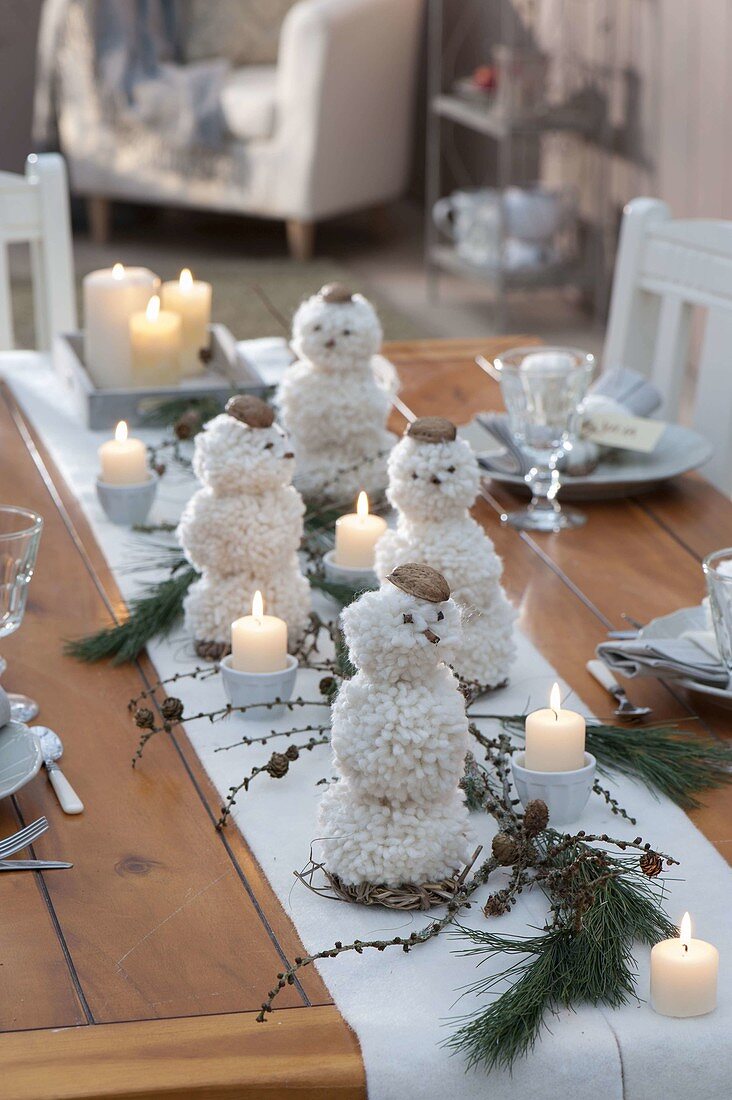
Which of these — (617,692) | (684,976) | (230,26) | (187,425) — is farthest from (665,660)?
(230,26)

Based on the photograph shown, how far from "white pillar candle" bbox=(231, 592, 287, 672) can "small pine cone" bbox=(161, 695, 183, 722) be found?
7 cm

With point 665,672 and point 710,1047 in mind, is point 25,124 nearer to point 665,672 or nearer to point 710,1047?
point 665,672

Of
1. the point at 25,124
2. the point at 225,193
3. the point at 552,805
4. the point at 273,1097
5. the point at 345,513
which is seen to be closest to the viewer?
the point at 273,1097

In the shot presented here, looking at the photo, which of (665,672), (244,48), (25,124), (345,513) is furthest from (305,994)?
(25,124)

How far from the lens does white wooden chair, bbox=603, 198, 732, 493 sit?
5.91ft

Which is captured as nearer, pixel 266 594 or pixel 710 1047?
pixel 710 1047

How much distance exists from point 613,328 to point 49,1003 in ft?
4.80

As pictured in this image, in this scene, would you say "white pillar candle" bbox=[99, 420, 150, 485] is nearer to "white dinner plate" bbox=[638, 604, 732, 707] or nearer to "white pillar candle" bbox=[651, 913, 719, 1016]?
"white dinner plate" bbox=[638, 604, 732, 707]

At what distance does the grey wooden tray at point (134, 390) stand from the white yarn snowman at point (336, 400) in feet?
0.83

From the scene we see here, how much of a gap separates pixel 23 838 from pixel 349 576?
1.47 ft

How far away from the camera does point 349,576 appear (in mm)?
1283

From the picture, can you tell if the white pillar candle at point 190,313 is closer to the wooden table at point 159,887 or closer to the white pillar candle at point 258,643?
the wooden table at point 159,887

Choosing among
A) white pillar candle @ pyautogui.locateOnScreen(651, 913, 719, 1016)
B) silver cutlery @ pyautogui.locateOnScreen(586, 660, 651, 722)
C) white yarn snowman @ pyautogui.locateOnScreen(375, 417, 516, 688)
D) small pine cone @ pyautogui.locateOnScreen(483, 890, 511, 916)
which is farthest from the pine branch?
white pillar candle @ pyautogui.locateOnScreen(651, 913, 719, 1016)

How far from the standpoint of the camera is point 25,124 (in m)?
5.70
